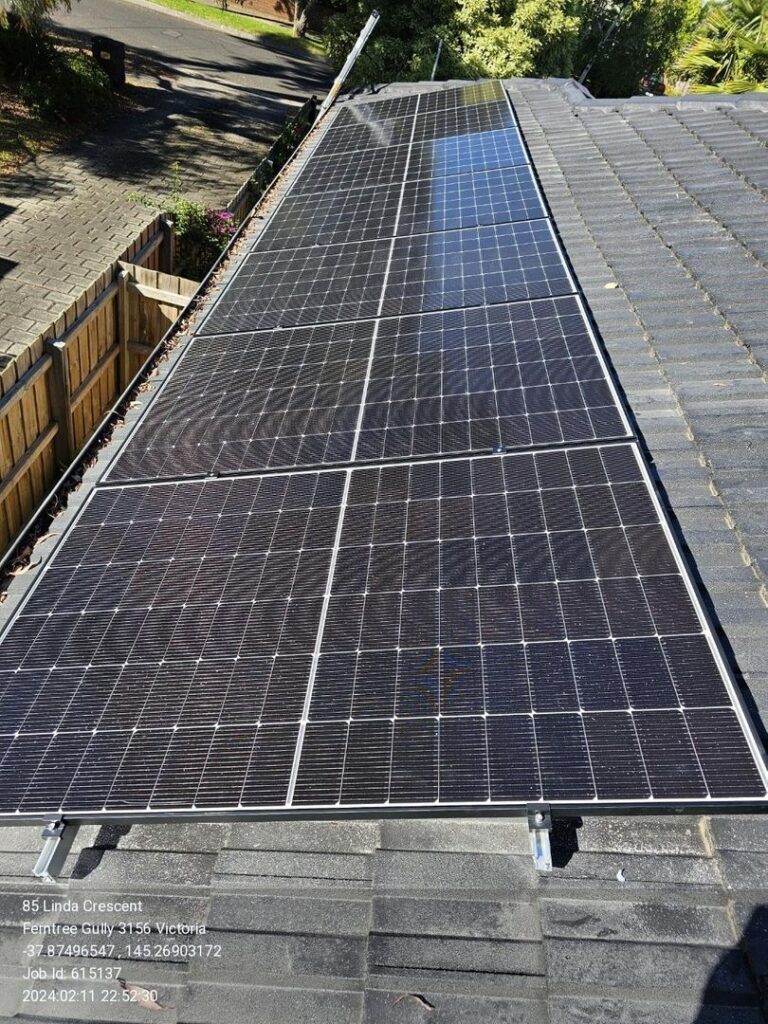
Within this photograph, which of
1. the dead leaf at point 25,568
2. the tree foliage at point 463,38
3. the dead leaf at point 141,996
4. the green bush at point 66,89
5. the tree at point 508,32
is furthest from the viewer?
the green bush at point 66,89

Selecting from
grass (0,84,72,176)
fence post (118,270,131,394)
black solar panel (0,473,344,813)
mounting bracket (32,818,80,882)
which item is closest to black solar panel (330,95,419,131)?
fence post (118,270,131,394)

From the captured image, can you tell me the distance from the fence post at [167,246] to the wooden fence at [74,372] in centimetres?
34

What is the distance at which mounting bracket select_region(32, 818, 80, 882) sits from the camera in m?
3.91

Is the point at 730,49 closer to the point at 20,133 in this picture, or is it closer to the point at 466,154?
the point at 466,154

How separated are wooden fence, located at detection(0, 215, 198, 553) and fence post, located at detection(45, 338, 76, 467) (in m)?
0.01

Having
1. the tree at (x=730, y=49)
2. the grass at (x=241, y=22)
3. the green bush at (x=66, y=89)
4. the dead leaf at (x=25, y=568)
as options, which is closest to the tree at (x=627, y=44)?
the tree at (x=730, y=49)

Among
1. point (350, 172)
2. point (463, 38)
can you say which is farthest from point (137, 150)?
point (350, 172)

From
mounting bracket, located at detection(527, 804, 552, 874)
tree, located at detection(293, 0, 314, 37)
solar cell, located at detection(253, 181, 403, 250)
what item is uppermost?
tree, located at detection(293, 0, 314, 37)

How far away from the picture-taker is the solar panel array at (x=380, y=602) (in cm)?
388

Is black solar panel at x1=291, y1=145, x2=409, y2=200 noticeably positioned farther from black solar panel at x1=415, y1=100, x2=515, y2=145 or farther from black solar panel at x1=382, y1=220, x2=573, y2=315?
black solar panel at x1=382, y1=220, x2=573, y2=315

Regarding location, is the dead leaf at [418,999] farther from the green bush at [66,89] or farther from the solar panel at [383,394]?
the green bush at [66,89]

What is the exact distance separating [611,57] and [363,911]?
40.9 metres

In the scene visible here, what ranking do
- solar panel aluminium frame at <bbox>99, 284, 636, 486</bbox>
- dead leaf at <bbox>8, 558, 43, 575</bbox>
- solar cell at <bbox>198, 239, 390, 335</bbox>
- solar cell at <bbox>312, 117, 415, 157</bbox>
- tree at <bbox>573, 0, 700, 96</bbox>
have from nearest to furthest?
dead leaf at <bbox>8, 558, 43, 575</bbox>
solar panel aluminium frame at <bbox>99, 284, 636, 486</bbox>
solar cell at <bbox>198, 239, 390, 335</bbox>
solar cell at <bbox>312, 117, 415, 157</bbox>
tree at <bbox>573, 0, 700, 96</bbox>

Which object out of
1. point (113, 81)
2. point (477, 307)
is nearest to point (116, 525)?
point (477, 307)
